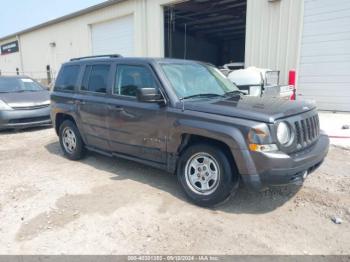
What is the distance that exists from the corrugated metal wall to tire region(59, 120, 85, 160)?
737 centimetres

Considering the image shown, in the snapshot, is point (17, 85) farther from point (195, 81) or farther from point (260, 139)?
point (260, 139)

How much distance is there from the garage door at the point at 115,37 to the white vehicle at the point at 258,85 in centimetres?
832

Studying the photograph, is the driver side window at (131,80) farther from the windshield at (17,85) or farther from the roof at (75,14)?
the roof at (75,14)

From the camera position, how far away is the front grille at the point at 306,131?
3.30m

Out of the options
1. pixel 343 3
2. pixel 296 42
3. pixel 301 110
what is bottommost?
pixel 301 110

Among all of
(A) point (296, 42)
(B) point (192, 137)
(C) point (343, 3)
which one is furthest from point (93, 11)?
(B) point (192, 137)

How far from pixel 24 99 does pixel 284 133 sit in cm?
746

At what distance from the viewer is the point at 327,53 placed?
Answer: 30.0ft

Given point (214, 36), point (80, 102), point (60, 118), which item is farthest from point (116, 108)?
point (214, 36)

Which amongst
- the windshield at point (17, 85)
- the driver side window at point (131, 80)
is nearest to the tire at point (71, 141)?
the driver side window at point (131, 80)

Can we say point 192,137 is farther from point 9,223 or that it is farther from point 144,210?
point 9,223

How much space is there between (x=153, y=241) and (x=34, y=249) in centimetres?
114

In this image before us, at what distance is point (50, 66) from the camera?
22.9 meters

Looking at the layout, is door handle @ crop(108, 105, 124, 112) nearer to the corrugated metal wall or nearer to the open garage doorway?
the corrugated metal wall
